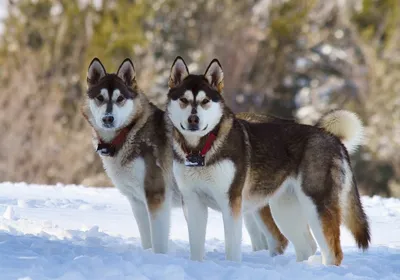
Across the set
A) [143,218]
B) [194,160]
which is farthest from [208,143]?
[143,218]

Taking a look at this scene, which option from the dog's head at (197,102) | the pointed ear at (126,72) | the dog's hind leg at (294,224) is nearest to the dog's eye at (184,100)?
the dog's head at (197,102)

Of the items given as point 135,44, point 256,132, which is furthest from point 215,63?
point 135,44

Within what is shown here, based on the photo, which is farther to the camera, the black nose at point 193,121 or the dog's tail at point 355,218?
the dog's tail at point 355,218

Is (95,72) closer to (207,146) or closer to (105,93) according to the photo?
(105,93)

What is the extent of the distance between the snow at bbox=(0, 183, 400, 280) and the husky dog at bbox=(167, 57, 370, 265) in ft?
1.12

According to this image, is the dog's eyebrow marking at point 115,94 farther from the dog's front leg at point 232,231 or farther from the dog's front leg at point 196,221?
the dog's front leg at point 232,231

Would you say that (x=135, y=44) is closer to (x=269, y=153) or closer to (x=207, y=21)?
(x=207, y=21)

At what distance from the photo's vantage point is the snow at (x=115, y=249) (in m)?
6.16

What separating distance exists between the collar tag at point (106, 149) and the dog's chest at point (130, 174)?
0.05 meters

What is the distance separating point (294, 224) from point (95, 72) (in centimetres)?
237

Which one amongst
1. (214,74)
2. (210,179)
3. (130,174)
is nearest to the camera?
(210,179)

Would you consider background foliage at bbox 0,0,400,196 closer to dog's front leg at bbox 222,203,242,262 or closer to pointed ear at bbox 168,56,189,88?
pointed ear at bbox 168,56,189,88

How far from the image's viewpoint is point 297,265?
706 centimetres

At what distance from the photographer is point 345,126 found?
26.3 ft
